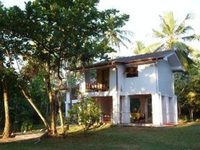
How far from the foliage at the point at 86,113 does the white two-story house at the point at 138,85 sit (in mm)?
6806

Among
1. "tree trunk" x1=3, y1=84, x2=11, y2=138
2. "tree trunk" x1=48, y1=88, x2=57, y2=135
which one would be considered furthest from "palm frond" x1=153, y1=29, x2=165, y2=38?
"tree trunk" x1=3, y1=84, x2=11, y2=138

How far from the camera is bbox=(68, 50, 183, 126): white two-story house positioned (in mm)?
27469

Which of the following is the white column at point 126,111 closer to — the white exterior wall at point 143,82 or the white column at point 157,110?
the white exterior wall at point 143,82

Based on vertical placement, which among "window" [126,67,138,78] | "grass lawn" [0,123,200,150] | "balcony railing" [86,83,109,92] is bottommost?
"grass lawn" [0,123,200,150]

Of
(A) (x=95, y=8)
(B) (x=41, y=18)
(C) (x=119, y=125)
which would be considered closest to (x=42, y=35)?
(B) (x=41, y=18)

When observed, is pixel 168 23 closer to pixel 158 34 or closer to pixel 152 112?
pixel 158 34

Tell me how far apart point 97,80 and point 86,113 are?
1033cm

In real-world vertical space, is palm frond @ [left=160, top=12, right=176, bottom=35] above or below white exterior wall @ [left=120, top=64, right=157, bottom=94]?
above

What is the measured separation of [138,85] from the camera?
92.8ft

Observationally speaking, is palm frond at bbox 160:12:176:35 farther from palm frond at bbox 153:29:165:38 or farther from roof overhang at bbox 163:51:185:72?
roof overhang at bbox 163:51:185:72

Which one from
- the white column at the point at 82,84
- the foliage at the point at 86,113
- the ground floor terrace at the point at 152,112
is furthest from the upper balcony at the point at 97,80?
the foliage at the point at 86,113

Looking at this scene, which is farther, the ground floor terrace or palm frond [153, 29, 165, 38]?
palm frond [153, 29, 165, 38]

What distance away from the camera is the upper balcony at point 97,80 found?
2984cm

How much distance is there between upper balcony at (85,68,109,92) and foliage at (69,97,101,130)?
7.83m
